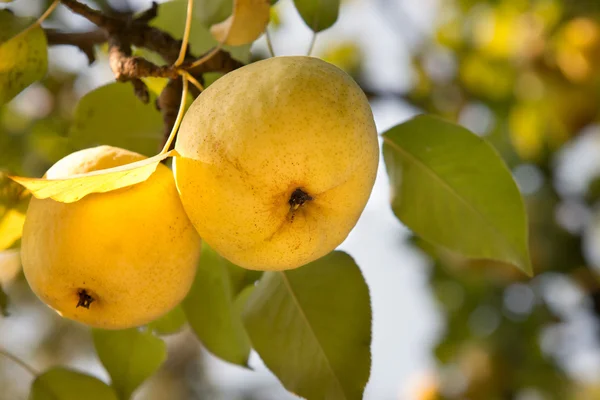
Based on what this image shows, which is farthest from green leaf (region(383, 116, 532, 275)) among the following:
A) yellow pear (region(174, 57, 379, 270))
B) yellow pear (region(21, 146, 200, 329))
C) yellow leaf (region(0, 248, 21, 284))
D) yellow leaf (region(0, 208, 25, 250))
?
yellow leaf (region(0, 248, 21, 284))

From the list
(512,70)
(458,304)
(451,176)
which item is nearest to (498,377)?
(458,304)

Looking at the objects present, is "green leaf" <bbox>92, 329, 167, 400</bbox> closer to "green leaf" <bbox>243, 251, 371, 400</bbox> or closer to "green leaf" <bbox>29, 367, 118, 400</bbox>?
"green leaf" <bbox>29, 367, 118, 400</bbox>

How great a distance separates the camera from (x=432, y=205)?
118cm

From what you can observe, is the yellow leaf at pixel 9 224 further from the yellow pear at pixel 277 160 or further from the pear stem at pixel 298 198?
the pear stem at pixel 298 198

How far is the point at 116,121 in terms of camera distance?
1327mm

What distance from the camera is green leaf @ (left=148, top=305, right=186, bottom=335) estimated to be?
129 cm

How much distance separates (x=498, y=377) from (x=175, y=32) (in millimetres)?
2606

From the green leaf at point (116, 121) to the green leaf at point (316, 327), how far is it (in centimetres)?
39

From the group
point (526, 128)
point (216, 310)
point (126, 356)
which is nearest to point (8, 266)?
point (126, 356)

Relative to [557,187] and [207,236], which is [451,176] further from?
[557,187]

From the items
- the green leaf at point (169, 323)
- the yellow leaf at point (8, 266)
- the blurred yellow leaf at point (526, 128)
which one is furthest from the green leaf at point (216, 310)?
the blurred yellow leaf at point (526, 128)

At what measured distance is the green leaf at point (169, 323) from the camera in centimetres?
129

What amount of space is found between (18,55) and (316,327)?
26.1 inches

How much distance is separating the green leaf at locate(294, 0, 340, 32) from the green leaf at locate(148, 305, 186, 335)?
0.63 meters
